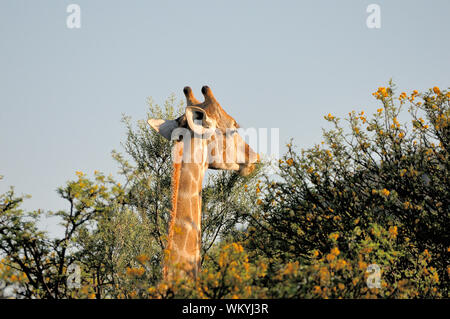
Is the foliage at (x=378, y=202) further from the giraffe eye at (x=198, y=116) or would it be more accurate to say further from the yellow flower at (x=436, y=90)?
the giraffe eye at (x=198, y=116)

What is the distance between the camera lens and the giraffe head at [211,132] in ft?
29.5

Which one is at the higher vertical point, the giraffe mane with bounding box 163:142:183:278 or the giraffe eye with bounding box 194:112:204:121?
the giraffe eye with bounding box 194:112:204:121

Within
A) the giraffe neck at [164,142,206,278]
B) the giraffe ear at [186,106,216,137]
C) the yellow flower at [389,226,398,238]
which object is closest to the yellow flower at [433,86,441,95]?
the yellow flower at [389,226,398,238]

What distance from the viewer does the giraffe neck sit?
7898 mm

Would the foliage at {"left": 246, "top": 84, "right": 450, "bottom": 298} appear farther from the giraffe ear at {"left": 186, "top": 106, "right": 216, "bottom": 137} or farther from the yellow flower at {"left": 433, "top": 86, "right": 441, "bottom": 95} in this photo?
the giraffe ear at {"left": 186, "top": 106, "right": 216, "bottom": 137}

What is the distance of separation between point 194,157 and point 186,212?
1.20 meters

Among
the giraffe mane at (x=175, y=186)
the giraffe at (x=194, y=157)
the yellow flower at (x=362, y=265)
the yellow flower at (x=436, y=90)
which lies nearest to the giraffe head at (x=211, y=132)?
the giraffe at (x=194, y=157)

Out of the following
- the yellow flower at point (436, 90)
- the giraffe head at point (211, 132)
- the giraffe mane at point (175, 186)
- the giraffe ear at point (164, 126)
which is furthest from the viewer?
the yellow flower at point (436, 90)

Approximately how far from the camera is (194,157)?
8.91 m

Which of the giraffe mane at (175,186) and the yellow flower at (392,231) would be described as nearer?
the yellow flower at (392,231)
